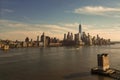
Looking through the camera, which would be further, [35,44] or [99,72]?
[35,44]

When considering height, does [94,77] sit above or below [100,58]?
below

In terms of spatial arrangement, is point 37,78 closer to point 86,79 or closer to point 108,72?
point 86,79

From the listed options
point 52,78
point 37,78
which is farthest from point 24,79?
point 52,78

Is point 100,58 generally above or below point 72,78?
above

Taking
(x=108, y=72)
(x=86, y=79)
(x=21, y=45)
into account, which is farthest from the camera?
(x=21, y=45)

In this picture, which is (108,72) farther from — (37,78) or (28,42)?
(28,42)

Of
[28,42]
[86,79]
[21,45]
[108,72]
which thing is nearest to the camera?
[86,79]

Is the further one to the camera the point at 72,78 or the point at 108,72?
the point at 108,72

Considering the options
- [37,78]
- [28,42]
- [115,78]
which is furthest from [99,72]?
[28,42]

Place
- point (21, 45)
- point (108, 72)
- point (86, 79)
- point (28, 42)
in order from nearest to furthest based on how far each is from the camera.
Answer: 1. point (86, 79)
2. point (108, 72)
3. point (21, 45)
4. point (28, 42)
